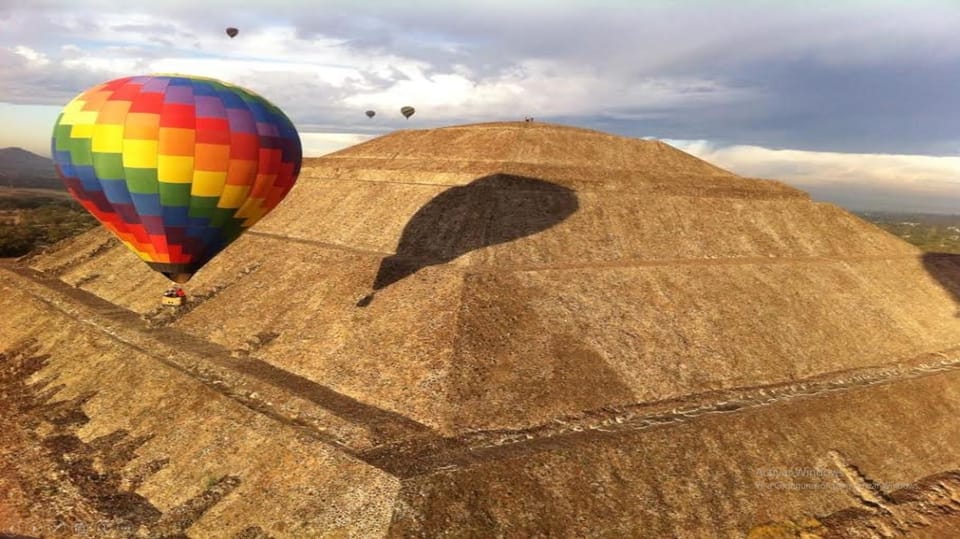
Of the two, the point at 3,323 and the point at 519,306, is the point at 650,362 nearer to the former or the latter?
the point at 519,306

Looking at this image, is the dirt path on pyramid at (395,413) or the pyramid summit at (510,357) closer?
the pyramid summit at (510,357)

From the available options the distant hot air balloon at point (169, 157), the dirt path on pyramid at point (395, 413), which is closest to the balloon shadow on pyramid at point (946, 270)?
the dirt path on pyramid at point (395, 413)

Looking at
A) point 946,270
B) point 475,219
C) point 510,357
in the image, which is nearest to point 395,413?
point 510,357

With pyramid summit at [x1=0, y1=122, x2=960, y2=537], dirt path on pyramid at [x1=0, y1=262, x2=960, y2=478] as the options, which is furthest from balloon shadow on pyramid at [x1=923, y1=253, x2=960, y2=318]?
dirt path on pyramid at [x1=0, y1=262, x2=960, y2=478]

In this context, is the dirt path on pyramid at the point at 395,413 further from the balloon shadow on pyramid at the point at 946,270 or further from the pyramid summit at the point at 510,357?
the balloon shadow on pyramid at the point at 946,270

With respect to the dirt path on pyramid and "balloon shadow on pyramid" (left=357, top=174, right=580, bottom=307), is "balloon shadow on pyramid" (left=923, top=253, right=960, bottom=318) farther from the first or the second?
"balloon shadow on pyramid" (left=357, top=174, right=580, bottom=307)

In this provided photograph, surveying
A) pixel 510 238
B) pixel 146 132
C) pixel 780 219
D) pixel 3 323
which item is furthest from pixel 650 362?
pixel 3 323

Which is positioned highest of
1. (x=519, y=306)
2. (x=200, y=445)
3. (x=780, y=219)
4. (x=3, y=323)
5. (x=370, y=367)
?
(x=780, y=219)
